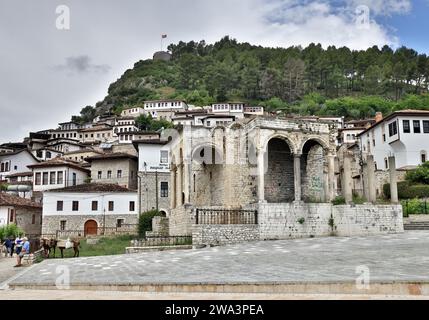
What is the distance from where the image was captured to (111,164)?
55656 millimetres

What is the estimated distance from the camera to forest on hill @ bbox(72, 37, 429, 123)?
398 feet

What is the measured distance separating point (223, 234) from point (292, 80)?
407 feet

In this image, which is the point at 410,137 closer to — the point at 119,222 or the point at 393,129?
the point at 393,129

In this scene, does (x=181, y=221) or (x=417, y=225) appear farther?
(x=181, y=221)

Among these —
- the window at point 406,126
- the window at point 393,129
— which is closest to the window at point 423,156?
the window at point 406,126

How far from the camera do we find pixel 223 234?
23.9 m

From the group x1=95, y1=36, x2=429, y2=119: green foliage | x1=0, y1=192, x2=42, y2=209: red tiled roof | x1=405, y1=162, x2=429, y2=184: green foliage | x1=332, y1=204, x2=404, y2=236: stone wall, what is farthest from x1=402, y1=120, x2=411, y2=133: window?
x1=95, y1=36, x2=429, y2=119: green foliage

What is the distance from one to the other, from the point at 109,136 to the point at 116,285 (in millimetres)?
100993

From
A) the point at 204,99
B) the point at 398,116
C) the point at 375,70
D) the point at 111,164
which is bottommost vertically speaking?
the point at 111,164

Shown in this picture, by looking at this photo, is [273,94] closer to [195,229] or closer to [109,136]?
[109,136]

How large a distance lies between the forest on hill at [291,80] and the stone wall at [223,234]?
8720 centimetres

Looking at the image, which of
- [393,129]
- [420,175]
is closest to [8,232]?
[420,175]

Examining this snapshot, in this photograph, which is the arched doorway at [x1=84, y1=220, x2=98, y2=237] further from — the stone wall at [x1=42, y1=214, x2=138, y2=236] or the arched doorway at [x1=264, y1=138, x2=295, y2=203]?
the arched doorway at [x1=264, y1=138, x2=295, y2=203]
